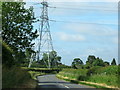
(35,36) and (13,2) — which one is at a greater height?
(13,2)

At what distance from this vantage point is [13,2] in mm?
39125

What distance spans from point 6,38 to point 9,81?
2095 centimetres

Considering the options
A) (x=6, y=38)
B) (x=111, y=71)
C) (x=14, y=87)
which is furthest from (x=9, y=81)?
(x=111, y=71)

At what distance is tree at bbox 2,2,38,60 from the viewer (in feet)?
122

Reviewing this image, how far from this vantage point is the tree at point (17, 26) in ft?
122

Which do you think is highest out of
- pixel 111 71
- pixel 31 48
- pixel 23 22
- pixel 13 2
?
pixel 13 2

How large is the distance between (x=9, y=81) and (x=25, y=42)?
22.8 meters

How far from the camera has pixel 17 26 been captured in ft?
127

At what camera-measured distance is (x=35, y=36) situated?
41.2 metres

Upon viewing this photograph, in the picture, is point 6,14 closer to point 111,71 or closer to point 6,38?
point 6,38

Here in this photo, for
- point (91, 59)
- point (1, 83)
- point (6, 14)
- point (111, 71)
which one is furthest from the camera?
point (91, 59)

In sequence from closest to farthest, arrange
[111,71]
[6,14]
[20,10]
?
[6,14] < [20,10] < [111,71]

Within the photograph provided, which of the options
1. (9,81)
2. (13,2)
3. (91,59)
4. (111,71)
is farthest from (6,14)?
(91,59)

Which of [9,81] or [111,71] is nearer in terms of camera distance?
[9,81]
